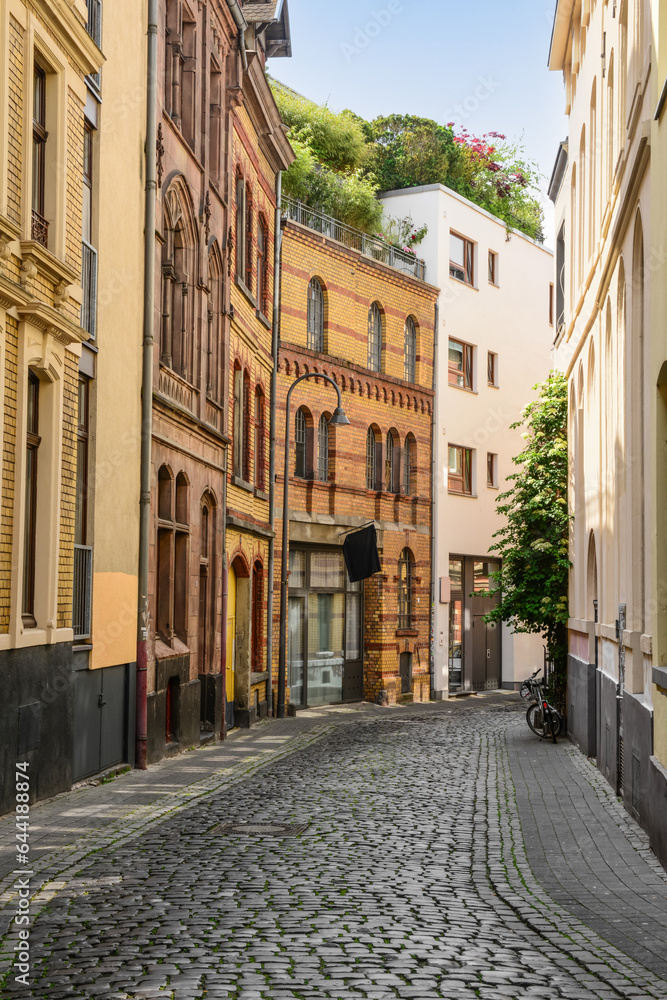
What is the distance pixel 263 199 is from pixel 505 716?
12564mm

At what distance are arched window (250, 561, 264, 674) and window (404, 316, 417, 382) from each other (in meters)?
9.79

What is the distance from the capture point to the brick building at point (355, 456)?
93.1ft

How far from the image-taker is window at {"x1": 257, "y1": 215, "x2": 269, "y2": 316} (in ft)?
85.4

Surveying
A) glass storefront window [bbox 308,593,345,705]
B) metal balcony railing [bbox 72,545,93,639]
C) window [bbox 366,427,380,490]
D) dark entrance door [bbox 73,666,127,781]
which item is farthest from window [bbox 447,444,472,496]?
metal balcony railing [bbox 72,545,93,639]

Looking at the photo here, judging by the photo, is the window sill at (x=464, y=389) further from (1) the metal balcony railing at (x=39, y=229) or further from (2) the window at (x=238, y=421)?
(1) the metal balcony railing at (x=39, y=229)

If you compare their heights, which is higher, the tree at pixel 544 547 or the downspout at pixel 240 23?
the downspout at pixel 240 23

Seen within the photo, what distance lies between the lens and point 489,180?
40.2 m

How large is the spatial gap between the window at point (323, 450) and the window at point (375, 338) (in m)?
2.90

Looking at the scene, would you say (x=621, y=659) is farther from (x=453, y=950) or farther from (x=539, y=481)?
(x=539, y=481)

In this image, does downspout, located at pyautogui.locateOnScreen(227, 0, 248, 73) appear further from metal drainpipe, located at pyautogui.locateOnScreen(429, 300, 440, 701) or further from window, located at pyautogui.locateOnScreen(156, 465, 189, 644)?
metal drainpipe, located at pyautogui.locateOnScreen(429, 300, 440, 701)

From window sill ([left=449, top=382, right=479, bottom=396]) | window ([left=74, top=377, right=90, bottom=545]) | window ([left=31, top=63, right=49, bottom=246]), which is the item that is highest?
window sill ([left=449, top=382, right=479, bottom=396])

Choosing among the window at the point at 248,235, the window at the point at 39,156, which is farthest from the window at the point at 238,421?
the window at the point at 39,156

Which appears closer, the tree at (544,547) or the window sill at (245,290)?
the tree at (544,547)

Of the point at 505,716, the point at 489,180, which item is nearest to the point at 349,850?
the point at 505,716
